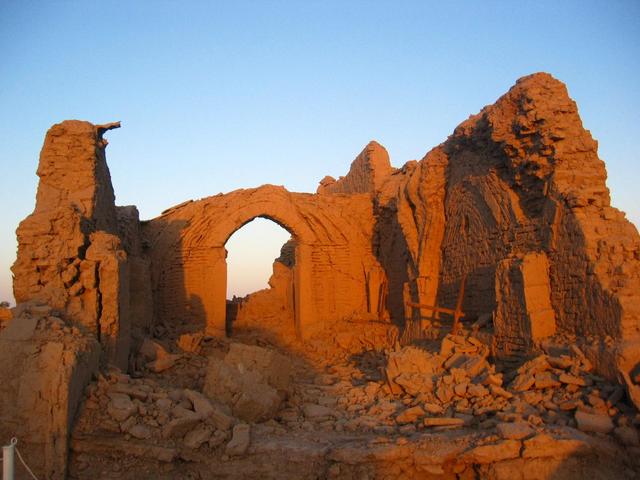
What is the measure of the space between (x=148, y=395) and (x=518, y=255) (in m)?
5.36

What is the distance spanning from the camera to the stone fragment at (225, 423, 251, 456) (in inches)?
227

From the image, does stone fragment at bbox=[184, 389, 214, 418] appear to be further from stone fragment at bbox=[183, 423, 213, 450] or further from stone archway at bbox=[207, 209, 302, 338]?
stone archway at bbox=[207, 209, 302, 338]

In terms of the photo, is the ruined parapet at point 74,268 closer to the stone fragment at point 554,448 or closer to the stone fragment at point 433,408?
the stone fragment at point 433,408

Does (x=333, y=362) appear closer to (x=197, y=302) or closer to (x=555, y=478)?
(x=197, y=302)

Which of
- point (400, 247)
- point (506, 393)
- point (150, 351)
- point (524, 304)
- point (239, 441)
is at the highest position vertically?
point (400, 247)

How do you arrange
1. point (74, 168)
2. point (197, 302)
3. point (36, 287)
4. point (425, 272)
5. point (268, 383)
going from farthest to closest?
1. point (197, 302)
2. point (425, 272)
3. point (74, 168)
4. point (268, 383)
5. point (36, 287)

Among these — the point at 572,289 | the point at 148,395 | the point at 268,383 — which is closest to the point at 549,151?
the point at 572,289

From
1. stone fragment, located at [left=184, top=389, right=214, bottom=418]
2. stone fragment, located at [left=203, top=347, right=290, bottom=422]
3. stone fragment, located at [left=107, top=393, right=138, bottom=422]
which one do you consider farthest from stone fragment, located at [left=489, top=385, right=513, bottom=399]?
stone fragment, located at [left=107, top=393, right=138, bottom=422]

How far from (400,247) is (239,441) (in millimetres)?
7887

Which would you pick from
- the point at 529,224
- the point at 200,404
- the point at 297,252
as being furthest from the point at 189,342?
the point at 529,224

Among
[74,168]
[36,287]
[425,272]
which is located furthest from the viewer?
[425,272]

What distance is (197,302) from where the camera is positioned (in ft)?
42.8

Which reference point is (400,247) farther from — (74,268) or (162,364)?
(74,268)

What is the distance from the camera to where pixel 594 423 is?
18.4 ft
